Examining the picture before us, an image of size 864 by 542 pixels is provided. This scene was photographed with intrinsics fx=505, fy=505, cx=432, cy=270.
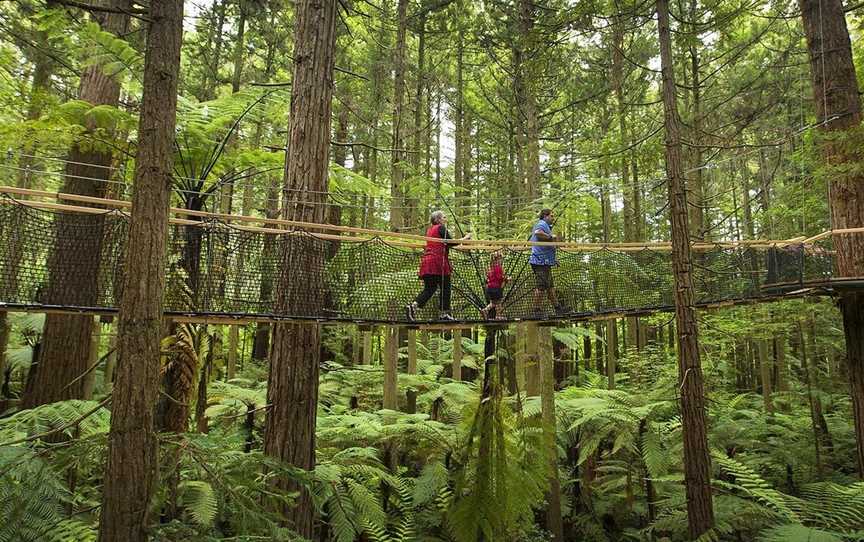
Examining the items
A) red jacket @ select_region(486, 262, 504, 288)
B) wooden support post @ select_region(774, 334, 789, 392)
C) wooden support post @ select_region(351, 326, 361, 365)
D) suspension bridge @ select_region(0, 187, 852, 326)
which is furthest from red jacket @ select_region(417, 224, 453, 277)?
wooden support post @ select_region(774, 334, 789, 392)

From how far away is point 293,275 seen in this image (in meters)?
3.91

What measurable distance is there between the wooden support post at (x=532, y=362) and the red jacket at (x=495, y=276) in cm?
112

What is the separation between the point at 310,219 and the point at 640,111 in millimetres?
12639

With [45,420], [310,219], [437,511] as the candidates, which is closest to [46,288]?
[45,420]

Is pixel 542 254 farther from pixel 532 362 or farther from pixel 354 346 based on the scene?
pixel 354 346

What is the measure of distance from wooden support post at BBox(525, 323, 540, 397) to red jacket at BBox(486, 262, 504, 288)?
1118 mm

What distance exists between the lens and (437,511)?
5.67 m

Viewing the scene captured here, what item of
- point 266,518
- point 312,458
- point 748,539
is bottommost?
point 748,539

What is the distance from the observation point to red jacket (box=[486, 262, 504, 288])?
16.9 ft

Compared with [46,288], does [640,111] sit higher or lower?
higher

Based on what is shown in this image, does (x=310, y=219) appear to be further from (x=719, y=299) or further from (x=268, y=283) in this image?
(x=719, y=299)

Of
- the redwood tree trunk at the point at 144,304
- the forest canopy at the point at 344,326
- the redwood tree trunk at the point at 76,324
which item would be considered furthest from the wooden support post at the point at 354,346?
the redwood tree trunk at the point at 144,304

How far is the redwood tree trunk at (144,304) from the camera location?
6.11 feet

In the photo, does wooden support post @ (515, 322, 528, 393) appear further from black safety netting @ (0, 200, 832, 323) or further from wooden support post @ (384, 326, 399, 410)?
black safety netting @ (0, 200, 832, 323)
